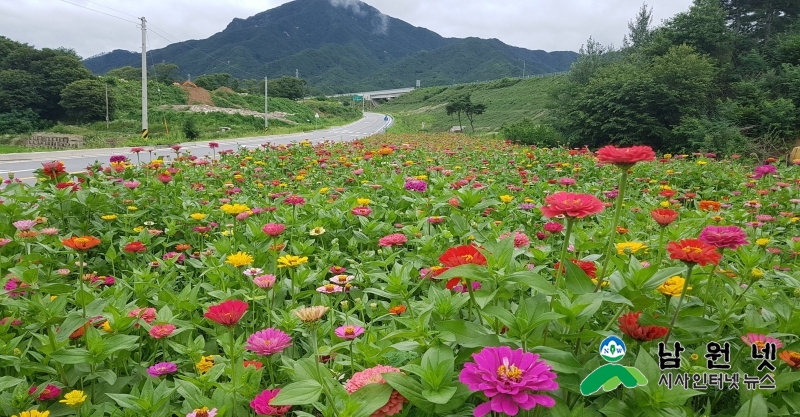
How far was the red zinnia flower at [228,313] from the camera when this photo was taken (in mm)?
1007

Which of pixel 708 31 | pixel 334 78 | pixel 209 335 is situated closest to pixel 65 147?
pixel 209 335

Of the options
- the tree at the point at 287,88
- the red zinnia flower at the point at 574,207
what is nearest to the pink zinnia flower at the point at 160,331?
the red zinnia flower at the point at 574,207

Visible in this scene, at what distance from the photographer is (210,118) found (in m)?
31.6

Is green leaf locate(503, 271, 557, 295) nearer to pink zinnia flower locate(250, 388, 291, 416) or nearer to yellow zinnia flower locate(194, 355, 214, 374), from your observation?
pink zinnia flower locate(250, 388, 291, 416)

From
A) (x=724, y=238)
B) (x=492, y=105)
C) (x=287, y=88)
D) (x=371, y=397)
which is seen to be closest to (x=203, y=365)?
(x=371, y=397)

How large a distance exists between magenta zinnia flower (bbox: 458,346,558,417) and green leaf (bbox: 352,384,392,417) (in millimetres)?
177

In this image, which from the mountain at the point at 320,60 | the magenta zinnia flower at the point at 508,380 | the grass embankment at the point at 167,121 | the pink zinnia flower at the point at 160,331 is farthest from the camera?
the mountain at the point at 320,60

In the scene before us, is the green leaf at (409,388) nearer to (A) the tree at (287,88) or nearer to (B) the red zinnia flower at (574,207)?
(B) the red zinnia flower at (574,207)

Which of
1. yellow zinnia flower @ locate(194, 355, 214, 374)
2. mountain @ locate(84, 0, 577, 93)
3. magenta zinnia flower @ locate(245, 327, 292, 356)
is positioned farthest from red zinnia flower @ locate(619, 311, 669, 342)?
mountain @ locate(84, 0, 577, 93)

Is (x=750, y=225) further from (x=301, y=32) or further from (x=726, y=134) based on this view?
(x=301, y=32)

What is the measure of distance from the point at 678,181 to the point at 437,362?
4.99 metres

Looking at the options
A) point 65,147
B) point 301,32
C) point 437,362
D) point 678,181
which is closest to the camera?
point 437,362

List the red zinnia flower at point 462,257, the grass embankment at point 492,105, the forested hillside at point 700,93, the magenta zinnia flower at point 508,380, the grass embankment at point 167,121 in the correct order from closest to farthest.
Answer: the magenta zinnia flower at point 508,380 < the red zinnia flower at point 462,257 < the forested hillside at point 700,93 < the grass embankment at point 167,121 < the grass embankment at point 492,105

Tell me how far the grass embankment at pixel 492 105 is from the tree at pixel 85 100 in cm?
1937
